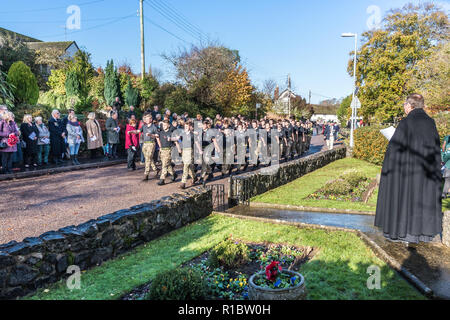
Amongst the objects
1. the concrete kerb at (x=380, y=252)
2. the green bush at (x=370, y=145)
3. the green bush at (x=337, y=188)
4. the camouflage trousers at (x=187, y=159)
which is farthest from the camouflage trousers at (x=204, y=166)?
the green bush at (x=370, y=145)

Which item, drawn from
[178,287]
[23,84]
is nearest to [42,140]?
[23,84]

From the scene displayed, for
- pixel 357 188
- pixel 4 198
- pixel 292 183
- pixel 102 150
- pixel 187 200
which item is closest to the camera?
pixel 187 200

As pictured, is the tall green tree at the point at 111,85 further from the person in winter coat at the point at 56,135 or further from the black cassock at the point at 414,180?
the black cassock at the point at 414,180

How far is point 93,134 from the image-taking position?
50.2 ft

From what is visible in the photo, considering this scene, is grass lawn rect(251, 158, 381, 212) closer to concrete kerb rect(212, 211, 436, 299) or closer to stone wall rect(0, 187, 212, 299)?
concrete kerb rect(212, 211, 436, 299)

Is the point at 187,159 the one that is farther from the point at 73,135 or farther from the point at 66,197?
the point at 73,135

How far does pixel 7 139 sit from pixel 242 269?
9.65 metres

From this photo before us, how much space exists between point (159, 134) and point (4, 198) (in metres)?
4.53

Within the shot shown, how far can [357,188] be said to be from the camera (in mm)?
12141

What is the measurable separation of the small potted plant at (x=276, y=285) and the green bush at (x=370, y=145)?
16.3 meters

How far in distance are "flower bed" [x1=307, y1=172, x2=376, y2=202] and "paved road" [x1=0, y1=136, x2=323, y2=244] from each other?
3630 millimetres
